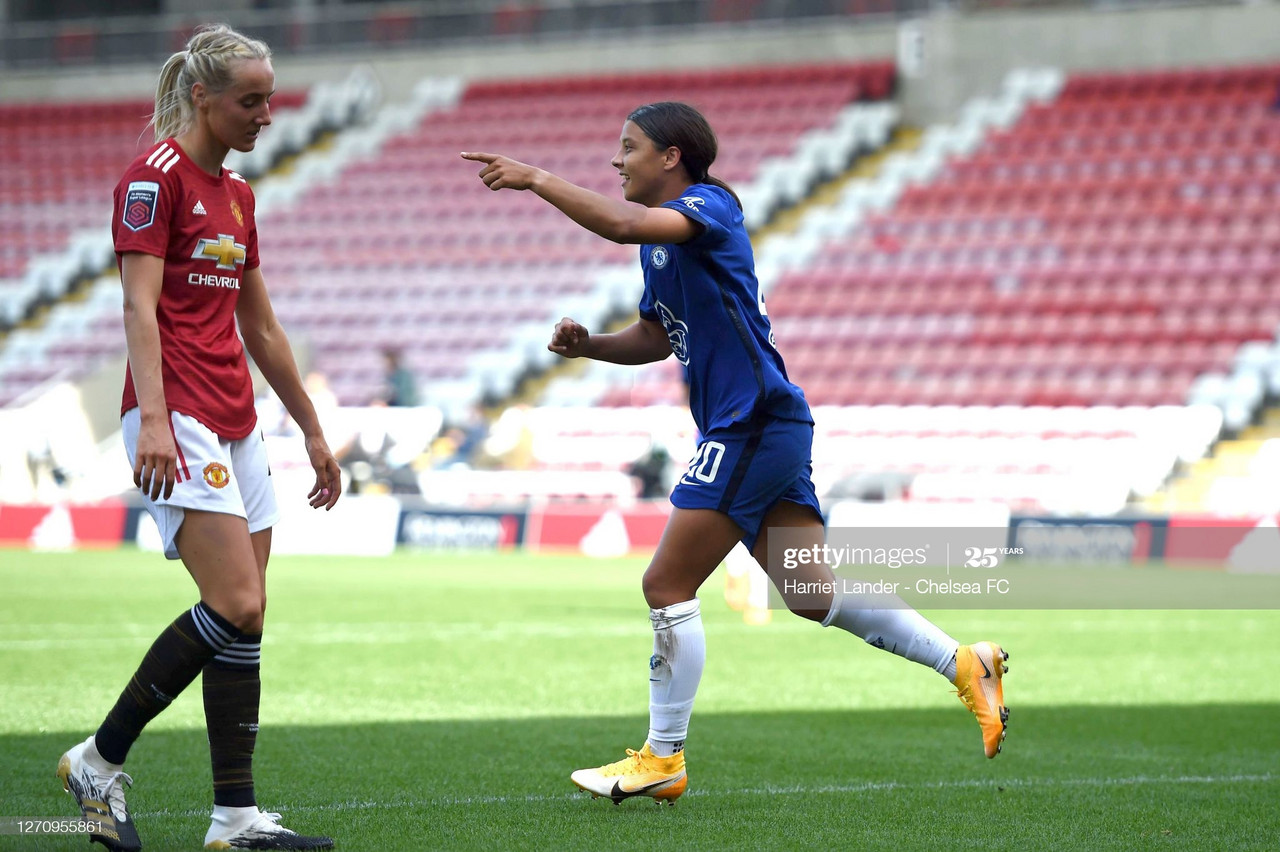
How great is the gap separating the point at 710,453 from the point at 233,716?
60.7 inches

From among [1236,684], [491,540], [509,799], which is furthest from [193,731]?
[491,540]

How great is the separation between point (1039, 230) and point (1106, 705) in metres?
16.2

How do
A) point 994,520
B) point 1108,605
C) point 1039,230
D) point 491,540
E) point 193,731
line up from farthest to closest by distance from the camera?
point 1039,230
point 491,540
point 994,520
point 1108,605
point 193,731

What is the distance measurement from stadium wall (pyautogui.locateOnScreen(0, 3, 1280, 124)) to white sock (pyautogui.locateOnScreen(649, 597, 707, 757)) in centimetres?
2244

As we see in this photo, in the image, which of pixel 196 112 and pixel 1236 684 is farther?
pixel 1236 684

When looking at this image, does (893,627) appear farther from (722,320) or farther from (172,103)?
(172,103)

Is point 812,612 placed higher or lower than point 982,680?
higher

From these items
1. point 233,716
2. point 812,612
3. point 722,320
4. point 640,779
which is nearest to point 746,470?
point 722,320

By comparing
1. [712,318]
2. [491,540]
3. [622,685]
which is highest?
[712,318]

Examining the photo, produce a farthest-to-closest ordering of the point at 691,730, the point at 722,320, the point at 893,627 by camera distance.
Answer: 1. the point at 691,730
2. the point at 893,627
3. the point at 722,320

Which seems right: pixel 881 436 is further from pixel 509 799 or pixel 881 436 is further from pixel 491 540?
pixel 509 799

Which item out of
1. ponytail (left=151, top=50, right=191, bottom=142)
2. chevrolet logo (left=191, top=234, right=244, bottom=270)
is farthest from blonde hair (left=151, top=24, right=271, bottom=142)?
chevrolet logo (left=191, top=234, right=244, bottom=270)

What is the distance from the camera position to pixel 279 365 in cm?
473

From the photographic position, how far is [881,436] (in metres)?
20.1
